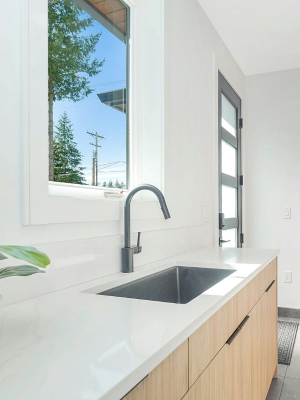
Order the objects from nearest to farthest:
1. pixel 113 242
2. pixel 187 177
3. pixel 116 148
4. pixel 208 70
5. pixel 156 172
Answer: pixel 113 242
pixel 116 148
pixel 156 172
pixel 187 177
pixel 208 70

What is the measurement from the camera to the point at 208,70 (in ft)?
8.60

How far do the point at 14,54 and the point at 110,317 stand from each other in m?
0.75

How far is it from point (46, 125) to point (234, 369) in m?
1.01

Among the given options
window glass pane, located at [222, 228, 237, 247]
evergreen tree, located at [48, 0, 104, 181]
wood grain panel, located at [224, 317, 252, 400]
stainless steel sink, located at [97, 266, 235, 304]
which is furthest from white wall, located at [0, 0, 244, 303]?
wood grain panel, located at [224, 317, 252, 400]

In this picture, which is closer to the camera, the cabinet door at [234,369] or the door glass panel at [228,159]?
the cabinet door at [234,369]

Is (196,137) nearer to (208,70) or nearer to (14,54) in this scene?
(208,70)

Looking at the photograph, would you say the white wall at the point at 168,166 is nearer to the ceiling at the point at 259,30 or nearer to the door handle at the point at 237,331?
the ceiling at the point at 259,30

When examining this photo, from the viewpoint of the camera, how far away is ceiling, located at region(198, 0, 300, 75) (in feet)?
8.13

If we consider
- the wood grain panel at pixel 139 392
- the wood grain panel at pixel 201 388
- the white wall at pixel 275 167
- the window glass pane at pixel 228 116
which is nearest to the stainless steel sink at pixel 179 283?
the wood grain panel at pixel 201 388

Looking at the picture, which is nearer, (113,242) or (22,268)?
(22,268)

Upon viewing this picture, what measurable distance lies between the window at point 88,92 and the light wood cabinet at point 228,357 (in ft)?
2.50

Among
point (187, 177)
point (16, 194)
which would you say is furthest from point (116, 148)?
point (16, 194)

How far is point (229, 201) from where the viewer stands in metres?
3.29

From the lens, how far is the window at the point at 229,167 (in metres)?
2.98
